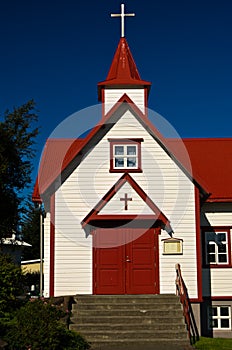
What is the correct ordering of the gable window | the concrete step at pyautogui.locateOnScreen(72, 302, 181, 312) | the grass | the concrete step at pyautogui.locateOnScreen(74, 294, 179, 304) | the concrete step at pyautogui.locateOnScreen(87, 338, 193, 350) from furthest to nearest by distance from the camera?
the gable window < the concrete step at pyautogui.locateOnScreen(74, 294, 179, 304) < the concrete step at pyautogui.locateOnScreen(72, 302, 181, 312) < the grass < the concrete step at pyautogui.locateOnScreen(87, 338, 193, 350)

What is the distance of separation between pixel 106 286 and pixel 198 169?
648cm

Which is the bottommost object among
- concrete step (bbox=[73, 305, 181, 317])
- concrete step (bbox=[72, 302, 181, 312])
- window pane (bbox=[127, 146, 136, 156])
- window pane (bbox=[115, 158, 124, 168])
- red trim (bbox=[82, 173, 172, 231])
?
concrete step (bbox=[73, 305, 181, 317])

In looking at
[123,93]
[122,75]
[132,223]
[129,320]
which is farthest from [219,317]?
[122,75]

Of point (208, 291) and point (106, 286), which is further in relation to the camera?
point (208, 291)

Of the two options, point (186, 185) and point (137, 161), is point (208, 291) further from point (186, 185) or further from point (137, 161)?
point (137, 161)

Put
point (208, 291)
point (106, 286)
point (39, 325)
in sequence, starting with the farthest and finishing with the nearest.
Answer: point (208, 291), point (106, 286), point (39, 325)

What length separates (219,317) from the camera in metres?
20.0

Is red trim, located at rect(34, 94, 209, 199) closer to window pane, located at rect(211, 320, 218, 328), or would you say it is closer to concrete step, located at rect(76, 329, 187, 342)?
window pane, located at rect(211, 320, 218, 328)

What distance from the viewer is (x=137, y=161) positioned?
19.5m

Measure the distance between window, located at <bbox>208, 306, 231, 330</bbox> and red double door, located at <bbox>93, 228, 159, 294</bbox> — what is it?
278cm

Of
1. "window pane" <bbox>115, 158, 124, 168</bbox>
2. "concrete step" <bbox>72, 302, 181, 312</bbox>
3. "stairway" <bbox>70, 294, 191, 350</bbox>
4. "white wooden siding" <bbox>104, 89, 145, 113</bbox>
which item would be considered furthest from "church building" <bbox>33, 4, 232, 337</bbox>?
"concrete step" <bbox>72, 302, 181, 312</bbox>

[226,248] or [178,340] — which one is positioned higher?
[226,248]

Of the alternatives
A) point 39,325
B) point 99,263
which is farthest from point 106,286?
point 39,325

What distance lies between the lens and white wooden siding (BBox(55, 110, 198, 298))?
18.7 m
